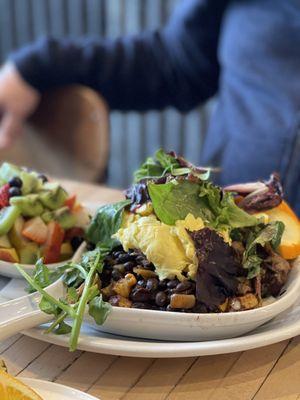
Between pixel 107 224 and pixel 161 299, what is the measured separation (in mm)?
171

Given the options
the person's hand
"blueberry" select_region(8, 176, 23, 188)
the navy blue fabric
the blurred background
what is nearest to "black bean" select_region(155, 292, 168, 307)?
"blueberry" select_region(8, 176, 23, 188)

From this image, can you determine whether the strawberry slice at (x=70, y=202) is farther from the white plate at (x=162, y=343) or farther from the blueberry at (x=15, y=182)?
the white plate at (x=162, y=343)

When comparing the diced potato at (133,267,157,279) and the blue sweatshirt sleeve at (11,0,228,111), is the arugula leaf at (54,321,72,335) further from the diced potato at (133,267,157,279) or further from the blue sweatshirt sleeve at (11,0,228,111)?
the blue sweatshirt sleeve at (11,0,228,111)

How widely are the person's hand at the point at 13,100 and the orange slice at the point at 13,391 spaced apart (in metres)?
1.13

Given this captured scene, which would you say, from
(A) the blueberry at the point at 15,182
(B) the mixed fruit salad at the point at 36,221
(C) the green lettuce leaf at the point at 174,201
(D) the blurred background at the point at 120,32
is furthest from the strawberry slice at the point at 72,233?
(D) the blurred background at the point at 120,32

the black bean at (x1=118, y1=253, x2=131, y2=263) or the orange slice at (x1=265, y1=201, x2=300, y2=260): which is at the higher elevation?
the black bean at (x1=118, y1=253, x2=131, y2=263)

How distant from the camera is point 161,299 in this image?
0.83m

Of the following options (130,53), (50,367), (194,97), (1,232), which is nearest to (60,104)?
(130,53)

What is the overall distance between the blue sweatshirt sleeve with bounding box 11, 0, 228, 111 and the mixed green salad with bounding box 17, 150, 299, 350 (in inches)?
33.4

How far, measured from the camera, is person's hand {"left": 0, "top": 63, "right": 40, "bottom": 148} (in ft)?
5.76

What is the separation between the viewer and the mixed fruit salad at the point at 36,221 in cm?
102

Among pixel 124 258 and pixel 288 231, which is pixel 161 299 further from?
pixel 288 231

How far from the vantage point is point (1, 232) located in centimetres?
101

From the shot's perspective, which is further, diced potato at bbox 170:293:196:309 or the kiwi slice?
the kiwi slice
